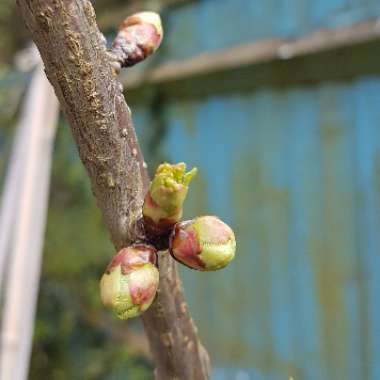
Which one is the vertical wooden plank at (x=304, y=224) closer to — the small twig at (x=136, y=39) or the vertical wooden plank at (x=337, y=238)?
the vertical wooden plank at (x=337, y=238)

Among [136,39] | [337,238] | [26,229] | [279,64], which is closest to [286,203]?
[337,238]

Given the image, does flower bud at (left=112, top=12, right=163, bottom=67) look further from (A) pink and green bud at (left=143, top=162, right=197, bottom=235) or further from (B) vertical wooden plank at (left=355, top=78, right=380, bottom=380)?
(B) vertical wooden plank at (left=355, top=78, right=380, bottom=380)

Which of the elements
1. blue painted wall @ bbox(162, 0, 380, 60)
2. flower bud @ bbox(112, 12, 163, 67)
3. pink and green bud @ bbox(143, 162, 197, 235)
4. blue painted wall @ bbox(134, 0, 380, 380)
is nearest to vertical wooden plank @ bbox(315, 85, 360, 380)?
blue painted wall @ bbox(134, 0, 380, 380)

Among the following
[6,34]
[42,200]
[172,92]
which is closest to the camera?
[42,200]

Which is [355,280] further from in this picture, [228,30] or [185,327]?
[185,327]

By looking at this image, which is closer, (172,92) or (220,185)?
(220,185)

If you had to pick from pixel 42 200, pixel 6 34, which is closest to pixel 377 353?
pixel 42 200
